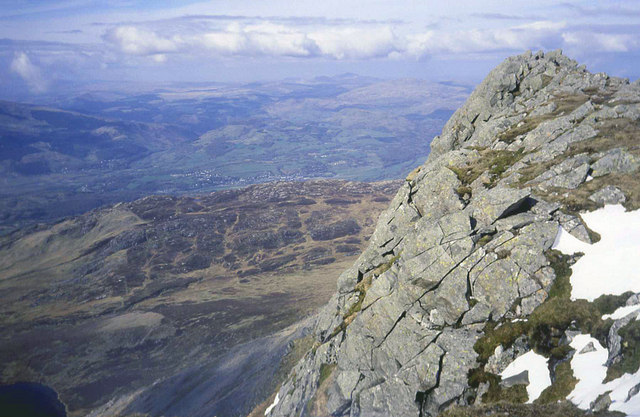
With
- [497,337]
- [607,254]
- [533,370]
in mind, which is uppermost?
[607,254]

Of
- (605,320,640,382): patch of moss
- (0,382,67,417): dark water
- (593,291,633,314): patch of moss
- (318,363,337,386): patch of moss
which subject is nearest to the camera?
(605,320,640,382): patch of moss

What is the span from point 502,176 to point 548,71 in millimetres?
31995

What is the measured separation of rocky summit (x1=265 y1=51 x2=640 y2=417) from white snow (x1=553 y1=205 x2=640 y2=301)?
46 centimetres

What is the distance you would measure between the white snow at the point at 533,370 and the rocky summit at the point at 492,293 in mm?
73

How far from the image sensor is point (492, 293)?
2398cm

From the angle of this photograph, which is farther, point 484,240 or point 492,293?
point 484,240

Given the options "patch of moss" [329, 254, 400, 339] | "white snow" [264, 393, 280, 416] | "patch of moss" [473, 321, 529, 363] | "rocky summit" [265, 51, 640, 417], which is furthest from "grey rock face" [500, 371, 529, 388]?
"white snow" [264, 393, 280, 416]

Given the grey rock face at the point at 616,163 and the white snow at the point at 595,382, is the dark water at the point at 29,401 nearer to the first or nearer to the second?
the white snow at the point at 595,382

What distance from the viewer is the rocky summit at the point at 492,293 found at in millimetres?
19141

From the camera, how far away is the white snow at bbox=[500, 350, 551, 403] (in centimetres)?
1861

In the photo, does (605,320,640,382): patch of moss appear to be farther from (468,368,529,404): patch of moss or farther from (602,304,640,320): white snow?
(468,368,529,404): patch of moss

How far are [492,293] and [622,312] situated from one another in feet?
22.2

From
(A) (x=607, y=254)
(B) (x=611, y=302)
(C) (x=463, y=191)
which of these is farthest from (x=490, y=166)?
(B) (x=611, y=302)

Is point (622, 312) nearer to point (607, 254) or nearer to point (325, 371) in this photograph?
point (607, 254)
